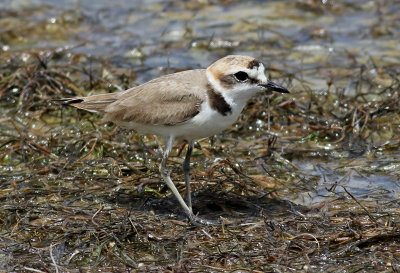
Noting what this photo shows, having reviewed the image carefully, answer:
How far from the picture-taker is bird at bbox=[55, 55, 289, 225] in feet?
16.3

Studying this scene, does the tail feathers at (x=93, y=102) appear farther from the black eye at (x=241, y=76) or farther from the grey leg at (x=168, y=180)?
the black eye at (x=241, y=76)

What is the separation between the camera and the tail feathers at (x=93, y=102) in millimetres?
5602

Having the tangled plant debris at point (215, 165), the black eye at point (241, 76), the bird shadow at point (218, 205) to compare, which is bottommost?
the bird shadow at point (218, 205)

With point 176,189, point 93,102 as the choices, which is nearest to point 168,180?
point 176,189

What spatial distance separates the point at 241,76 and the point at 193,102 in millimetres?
418

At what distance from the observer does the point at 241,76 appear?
4.97 metres

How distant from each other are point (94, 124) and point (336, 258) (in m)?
3.33

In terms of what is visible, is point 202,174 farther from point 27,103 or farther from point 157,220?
point 27,103

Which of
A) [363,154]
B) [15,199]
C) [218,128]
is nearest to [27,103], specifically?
[15,199]

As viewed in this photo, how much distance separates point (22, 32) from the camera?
9992mm

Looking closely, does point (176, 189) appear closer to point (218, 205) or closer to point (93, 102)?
point (218, 205)

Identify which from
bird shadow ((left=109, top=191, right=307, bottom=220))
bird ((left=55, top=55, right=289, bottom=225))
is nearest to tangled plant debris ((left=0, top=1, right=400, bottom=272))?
bird shadow ((left=109, top=191, right=307, bottom=220))

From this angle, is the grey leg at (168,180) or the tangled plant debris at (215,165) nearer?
Answer: the tangled plant debris at (215,165)

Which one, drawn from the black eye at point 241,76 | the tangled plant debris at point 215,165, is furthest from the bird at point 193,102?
the tangled plant debris at point 215,165
